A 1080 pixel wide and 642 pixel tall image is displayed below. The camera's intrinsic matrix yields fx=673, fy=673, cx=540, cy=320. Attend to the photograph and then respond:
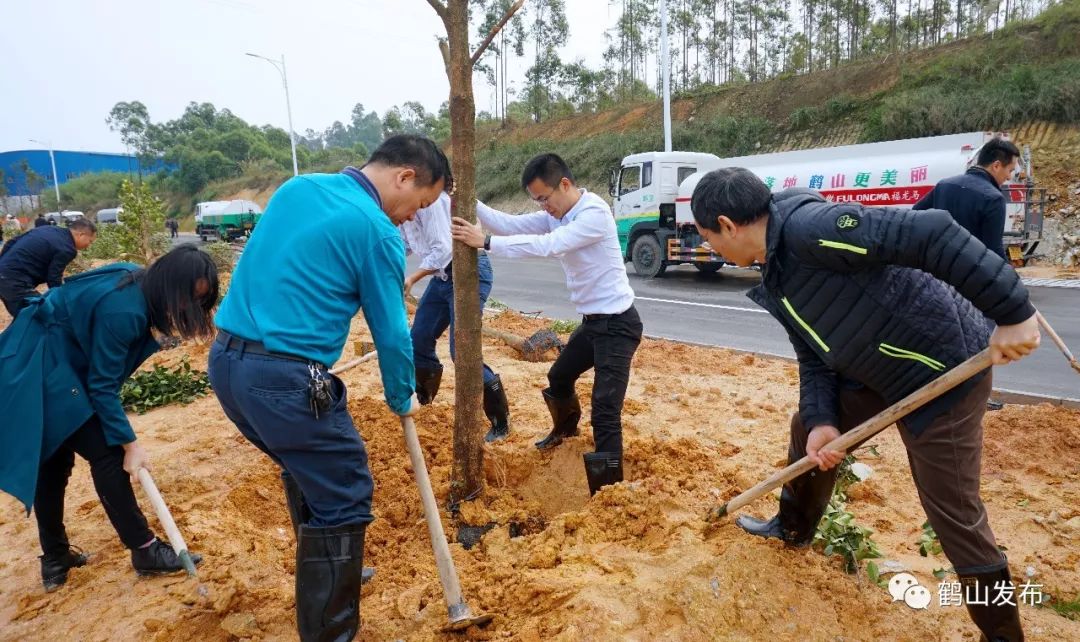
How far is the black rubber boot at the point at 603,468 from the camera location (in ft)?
11.1

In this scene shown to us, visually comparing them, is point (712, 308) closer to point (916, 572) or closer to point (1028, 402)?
point (1028, 402)

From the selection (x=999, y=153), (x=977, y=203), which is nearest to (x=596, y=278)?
(x=977, y=203)

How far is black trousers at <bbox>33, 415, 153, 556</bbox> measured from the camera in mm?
2902

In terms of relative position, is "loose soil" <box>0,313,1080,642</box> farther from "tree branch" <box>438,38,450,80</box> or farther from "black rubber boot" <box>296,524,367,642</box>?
"tree branch" <box>438,38,450,80</box>

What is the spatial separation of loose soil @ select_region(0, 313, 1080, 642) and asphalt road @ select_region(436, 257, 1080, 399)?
185 cm

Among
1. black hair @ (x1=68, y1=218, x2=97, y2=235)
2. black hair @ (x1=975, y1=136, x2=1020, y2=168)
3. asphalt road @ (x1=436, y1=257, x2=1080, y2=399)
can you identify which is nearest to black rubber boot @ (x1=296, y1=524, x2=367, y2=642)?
black hair @ (x1=975, y1=136, x2=1020, y2=168)

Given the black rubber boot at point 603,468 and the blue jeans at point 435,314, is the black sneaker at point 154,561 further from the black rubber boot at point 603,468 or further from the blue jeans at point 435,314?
the black rubber boot at point 603,468

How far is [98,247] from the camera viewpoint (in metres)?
20.8

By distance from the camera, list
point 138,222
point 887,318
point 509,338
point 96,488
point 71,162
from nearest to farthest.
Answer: point 887,318
point 96,488
point 509,338
point 138,222
point 71,162

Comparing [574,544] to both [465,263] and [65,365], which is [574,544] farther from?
[65,365]

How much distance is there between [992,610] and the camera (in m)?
2.14

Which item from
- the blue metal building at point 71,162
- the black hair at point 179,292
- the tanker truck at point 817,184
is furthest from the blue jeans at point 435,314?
the blue metal building at point 71,162

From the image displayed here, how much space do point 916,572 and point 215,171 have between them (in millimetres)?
66284

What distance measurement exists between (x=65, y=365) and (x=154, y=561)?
953 mm
